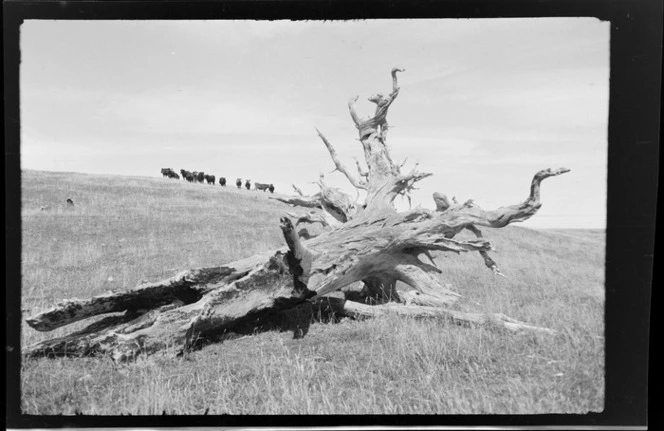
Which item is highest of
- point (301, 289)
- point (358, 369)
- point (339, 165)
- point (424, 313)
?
point (339, 165)

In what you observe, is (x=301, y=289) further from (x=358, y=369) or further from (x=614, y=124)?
(x=614, y=124)

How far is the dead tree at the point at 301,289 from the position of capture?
600cm

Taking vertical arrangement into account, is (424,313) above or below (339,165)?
below

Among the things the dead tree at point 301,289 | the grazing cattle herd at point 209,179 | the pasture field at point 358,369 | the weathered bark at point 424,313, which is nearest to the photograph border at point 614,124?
the pasture field at point 358,369

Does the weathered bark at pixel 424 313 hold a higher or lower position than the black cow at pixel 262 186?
lower

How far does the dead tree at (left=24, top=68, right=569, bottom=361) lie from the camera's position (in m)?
6.00

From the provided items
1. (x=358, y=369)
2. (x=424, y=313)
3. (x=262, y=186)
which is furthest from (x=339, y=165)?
(x=262, y=186)

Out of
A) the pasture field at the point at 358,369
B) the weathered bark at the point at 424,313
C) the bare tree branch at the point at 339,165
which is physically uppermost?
the bare tree branch at the point at 339,165

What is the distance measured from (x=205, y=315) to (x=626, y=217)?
5.26 metres

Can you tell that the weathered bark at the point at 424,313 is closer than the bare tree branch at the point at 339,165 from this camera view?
Yes

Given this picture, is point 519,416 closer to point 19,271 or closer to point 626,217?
point 626,217

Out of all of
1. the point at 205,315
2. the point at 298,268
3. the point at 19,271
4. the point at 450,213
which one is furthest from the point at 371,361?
the point at 19,271

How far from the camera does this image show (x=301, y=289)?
6.61 meters

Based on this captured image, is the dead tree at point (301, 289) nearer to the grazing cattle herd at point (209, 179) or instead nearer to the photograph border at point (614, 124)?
the photograph border at point (614, 124)
